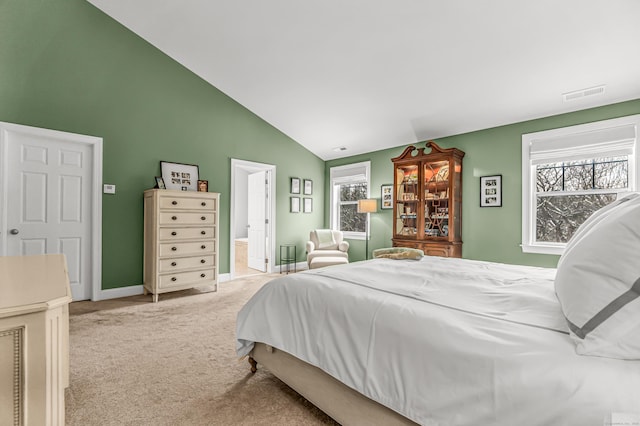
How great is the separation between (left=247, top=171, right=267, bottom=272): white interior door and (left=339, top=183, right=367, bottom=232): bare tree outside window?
5.43 ft

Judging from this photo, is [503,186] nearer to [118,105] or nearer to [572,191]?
[572,191]

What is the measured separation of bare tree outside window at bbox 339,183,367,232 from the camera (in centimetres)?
592

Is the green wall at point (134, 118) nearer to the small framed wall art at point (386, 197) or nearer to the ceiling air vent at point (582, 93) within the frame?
the ceiling air vent at point (582, 93)

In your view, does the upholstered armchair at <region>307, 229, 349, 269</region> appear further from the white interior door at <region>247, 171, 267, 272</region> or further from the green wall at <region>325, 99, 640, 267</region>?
the green wall at <region>325, 99, 640, 267</region>

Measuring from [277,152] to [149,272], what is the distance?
2.90 metres

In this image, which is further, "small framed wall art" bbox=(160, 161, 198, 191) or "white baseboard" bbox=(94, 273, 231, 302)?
"small framed wall art" bbox=(160, 161, 198, 191)

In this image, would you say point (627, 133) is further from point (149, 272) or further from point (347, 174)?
point (149, 272)

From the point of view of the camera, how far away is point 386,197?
536 centimetres

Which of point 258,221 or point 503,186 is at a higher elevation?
point 503,186

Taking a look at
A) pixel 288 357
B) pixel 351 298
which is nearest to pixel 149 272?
pixel 288 357

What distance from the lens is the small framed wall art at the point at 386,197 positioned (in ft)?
17.3

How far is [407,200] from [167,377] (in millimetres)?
3824

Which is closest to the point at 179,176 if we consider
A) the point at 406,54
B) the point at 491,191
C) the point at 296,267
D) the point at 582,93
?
the point at 296,267

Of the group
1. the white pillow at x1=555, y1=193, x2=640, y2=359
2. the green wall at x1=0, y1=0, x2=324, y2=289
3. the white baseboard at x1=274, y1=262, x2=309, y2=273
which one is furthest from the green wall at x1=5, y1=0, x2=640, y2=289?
the white pillow at x1=555, y1=193, x2=640, y2=359
